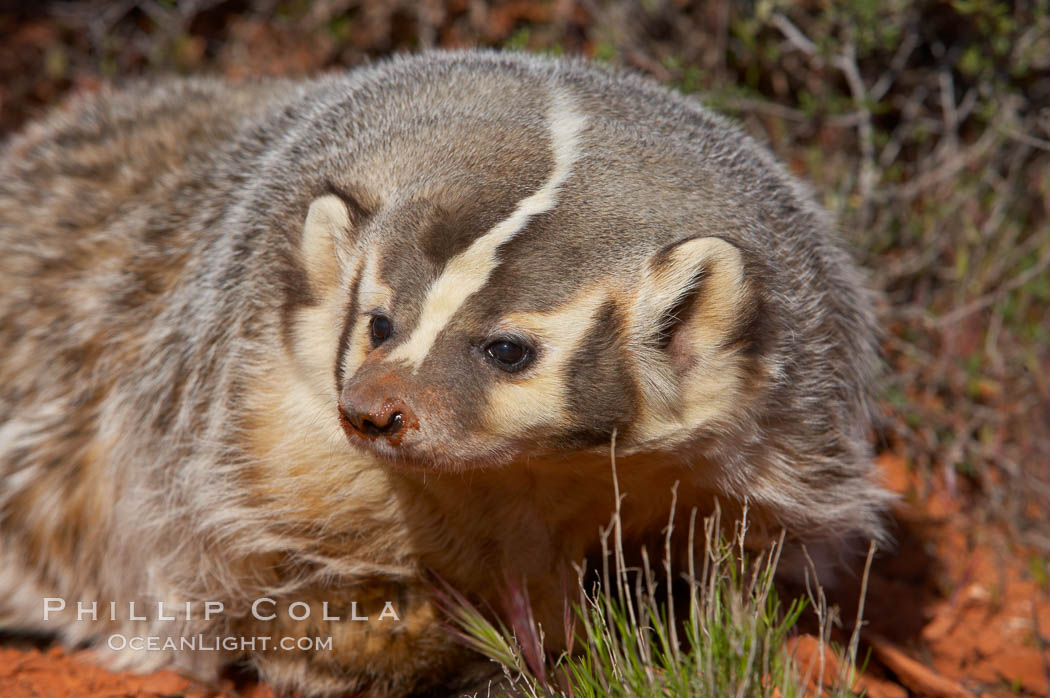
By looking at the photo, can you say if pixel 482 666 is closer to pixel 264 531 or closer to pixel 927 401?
pixel 264 531

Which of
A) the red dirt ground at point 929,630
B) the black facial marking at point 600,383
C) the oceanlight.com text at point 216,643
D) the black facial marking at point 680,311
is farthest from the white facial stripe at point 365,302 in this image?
the red dirt ground at point 929,630

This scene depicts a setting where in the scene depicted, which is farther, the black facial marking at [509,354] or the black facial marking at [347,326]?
the black facial marking at [347,326]

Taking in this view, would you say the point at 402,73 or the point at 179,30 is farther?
the point at 179,30

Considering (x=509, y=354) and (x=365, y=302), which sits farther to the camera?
(x=365, y=302)

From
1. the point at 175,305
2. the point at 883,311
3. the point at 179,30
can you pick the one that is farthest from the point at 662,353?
the point at 179,30

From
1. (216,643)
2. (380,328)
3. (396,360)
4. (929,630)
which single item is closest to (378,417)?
(396,360)

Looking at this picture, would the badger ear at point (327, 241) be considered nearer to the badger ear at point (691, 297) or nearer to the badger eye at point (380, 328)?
the badger eye at point (380, 328)

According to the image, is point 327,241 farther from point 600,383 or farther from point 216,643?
point 216,643
